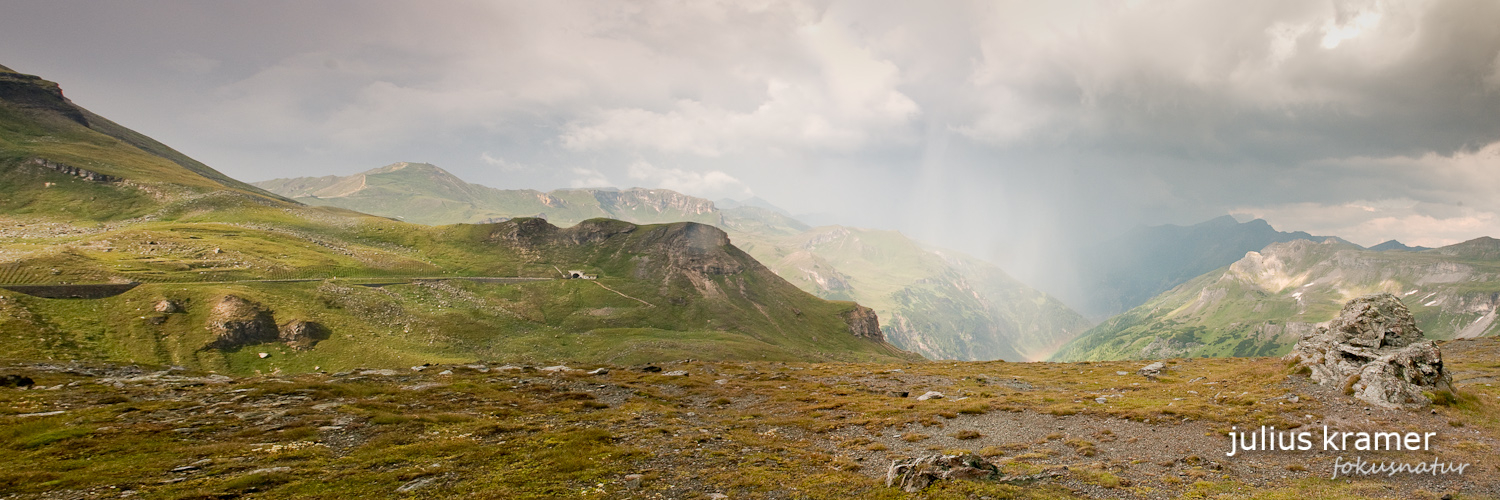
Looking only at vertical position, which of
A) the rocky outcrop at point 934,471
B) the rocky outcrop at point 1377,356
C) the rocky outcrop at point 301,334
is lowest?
the rocky outcrop at point 301,334

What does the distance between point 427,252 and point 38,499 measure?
17379 cm

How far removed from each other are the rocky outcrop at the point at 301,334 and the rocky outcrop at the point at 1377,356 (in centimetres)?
12858

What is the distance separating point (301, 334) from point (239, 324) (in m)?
7.89

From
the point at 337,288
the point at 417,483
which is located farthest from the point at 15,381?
the point at 337,288

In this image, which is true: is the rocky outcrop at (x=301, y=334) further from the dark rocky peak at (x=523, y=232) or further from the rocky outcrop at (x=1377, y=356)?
the rocky outcrop at (x=1377, y=356)

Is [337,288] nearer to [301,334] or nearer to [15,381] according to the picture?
[301,334]

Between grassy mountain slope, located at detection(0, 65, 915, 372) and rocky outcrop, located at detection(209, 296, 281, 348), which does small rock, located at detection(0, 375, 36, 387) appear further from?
rocky outcrop, located at detection(209, 296, 281, 348)

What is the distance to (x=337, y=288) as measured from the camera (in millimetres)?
106125

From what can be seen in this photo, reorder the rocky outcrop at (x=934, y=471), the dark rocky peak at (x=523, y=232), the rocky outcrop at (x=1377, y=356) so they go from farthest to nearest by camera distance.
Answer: the dark rocky peak at (x=523, y=232)
the rocky outcrop at (x=1377, y=356)
the rocky outcrop at (x=934, y=471)

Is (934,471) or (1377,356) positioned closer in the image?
(934,471)

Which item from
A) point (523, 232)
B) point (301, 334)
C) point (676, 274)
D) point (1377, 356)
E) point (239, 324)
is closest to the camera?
point (1377, 356)

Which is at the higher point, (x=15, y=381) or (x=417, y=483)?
(x=417, y=483)

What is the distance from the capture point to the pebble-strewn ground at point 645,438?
66.5 feet

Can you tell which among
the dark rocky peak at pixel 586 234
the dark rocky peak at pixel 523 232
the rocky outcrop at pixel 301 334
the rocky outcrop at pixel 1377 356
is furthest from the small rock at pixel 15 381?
the dark rocky peak at pixel 586 234
